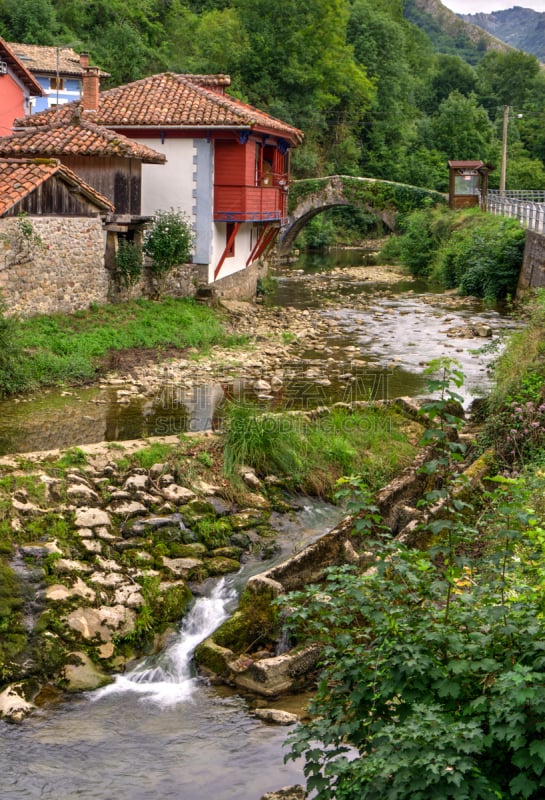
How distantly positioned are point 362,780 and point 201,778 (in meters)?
2.47

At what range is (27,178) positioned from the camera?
58.9 ft

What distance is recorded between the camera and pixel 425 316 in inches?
1085

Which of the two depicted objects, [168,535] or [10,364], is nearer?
[168,535]

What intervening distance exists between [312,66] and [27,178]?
141 ft

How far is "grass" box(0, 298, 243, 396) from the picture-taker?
16.3 meters

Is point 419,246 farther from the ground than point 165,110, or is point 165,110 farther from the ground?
point 165,110

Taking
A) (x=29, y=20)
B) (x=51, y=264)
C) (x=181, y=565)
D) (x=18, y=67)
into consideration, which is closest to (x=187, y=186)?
(x=51, y=264)

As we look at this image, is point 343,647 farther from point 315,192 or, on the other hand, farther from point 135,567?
point 315,192

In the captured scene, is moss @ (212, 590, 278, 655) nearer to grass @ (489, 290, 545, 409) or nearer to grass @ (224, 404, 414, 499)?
grass @ (224, 404, 414, 499)

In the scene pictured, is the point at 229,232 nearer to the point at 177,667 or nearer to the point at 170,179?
the point at 170,179

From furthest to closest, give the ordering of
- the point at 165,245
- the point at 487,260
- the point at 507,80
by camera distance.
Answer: the point at 507,80 → the point at 487,260 → the point at 165,245

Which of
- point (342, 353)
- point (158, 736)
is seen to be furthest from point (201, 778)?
point (342, 353)

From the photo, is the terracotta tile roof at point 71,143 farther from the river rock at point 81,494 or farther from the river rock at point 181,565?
the river rock at point 181,565

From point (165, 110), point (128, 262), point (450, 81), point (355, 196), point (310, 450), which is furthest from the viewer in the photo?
point (450, 81)
